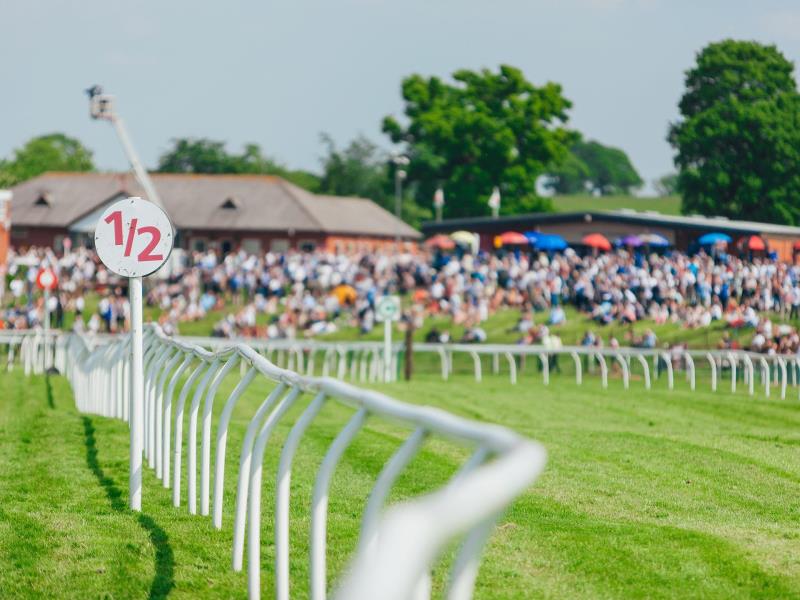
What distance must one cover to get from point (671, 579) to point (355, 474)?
3857 mm

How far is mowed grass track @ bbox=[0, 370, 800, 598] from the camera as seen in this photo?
20.4 ft

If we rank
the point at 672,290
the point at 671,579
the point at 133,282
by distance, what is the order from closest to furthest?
1. the point at 671,579
2. the point at 133,282
3. the point at 672,290

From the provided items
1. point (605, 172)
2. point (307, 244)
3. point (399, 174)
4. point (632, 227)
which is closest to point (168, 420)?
point (399, 174)

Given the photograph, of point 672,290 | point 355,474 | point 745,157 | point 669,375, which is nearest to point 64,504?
point 355,474

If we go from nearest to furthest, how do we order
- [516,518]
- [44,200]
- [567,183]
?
[516,518], [44,200], [567,183]

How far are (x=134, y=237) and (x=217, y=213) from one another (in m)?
62.8

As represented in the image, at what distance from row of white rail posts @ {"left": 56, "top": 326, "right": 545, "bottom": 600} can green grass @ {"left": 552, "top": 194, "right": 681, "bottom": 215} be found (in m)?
101

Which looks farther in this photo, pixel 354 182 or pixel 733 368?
pixel 354 182

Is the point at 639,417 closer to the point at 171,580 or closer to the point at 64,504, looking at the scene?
the point at 64,504

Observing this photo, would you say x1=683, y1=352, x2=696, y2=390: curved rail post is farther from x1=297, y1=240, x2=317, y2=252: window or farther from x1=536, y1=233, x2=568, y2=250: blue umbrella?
x1=297, y1=240, x2=317, y2=252: window

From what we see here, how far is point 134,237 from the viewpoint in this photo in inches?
360

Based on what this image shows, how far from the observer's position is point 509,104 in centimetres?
7425

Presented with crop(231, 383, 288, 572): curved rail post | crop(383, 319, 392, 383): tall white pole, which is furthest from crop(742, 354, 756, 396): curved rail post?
crop(231, 383, 288, 572): curved rail post

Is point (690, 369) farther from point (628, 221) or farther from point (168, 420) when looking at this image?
point (628, 221)
